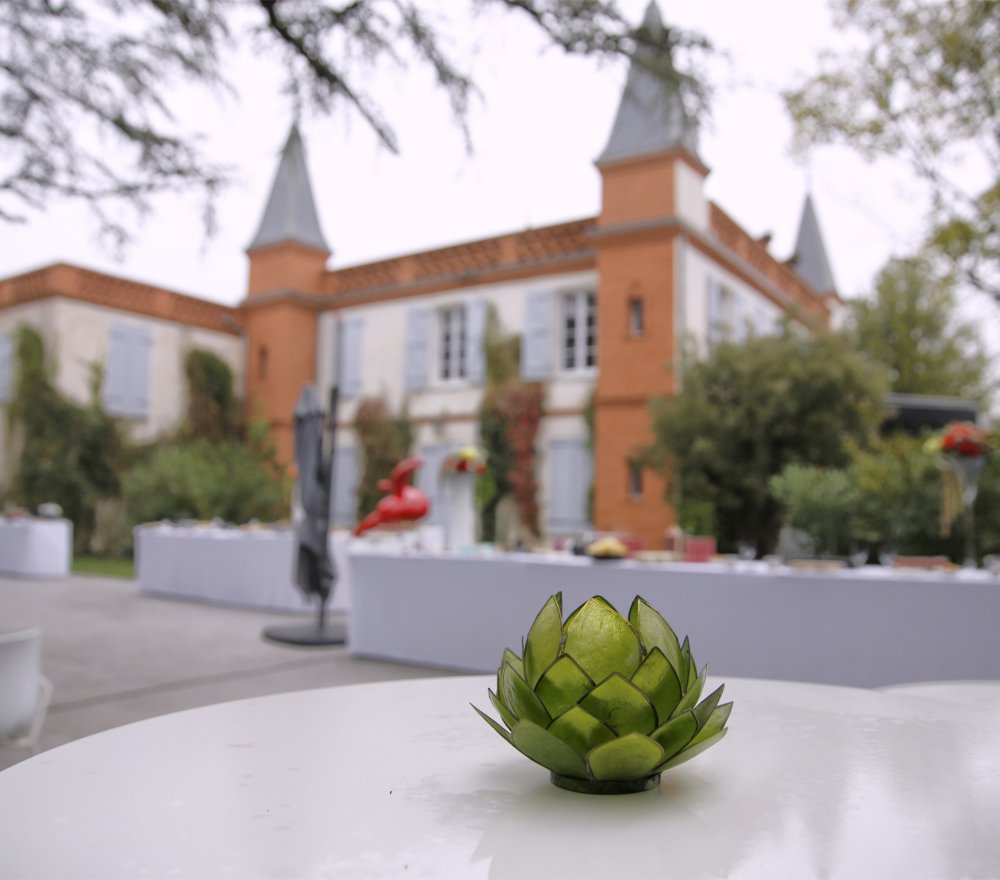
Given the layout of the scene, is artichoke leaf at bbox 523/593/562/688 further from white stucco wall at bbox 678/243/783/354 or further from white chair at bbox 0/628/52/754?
white stucco wall at bbox 678/243/783/354

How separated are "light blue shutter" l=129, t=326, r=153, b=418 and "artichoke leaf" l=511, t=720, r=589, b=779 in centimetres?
1677

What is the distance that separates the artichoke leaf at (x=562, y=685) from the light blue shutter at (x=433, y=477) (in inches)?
546

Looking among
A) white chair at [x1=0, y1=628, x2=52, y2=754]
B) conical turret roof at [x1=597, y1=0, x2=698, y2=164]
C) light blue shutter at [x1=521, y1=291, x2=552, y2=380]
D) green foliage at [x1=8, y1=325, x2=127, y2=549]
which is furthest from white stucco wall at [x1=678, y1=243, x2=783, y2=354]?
green foliage at [x1=8, y1=325, x2=127, y2=549]

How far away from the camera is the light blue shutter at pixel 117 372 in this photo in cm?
1591

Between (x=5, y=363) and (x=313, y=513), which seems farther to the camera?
(x=5, y=363)

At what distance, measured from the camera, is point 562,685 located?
2.88 feet

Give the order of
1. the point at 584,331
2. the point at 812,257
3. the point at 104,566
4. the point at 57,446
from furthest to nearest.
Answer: the point at 812,257 < the point at 57,446 < the point at 104,566 < the point at 584,331

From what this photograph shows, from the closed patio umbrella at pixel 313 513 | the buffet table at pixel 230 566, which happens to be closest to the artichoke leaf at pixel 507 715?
the closed patio umbrella at pixel 313 513

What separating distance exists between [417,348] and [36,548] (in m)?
6.73

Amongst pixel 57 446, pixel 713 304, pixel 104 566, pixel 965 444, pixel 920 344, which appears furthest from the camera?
pixel 920 344

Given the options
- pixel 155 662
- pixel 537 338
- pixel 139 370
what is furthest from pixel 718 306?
pixel 139 370

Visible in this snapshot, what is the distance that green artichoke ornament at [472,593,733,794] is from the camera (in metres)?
0.86

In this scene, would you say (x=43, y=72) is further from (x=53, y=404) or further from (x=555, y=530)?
(x=53, y=404)

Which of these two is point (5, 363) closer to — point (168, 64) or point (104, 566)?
point (104, 566)
